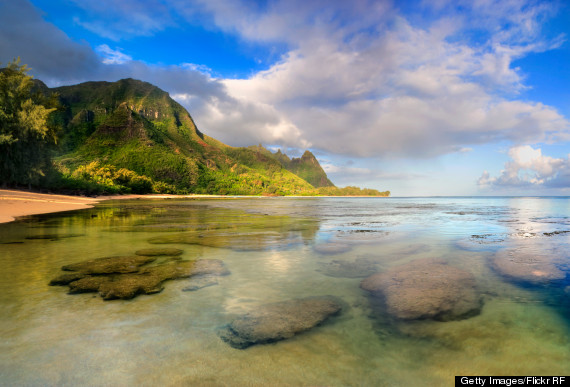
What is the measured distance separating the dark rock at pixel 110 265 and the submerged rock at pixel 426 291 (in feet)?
22.9

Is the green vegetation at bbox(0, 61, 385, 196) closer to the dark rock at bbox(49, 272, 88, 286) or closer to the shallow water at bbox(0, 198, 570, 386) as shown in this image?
the dark rock at bbox(49, 272, 88, 286)

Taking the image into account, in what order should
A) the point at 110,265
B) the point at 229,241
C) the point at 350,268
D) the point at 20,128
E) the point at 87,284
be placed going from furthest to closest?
the point at 20,128 < the point at 229,241 < the point at 350,268 < the point at 110,265 < the point at 87,284

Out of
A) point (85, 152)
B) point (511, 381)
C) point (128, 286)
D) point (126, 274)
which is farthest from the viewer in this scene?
point (85, 152)

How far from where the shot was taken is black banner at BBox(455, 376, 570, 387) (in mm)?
3543

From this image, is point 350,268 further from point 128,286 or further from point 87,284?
point 87,284

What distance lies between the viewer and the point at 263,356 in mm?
3916

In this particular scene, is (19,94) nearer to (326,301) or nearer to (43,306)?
(43,306)

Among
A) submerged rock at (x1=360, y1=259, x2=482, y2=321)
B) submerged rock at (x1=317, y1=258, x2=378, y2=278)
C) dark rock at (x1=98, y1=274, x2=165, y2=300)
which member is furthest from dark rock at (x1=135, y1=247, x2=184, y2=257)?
submerged rock at (x1=360, y1=259, x2=482, y2=321)

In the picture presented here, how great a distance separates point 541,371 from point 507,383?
2.02 ft

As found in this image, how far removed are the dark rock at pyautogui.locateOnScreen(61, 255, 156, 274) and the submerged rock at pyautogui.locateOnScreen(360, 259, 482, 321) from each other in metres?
6.97

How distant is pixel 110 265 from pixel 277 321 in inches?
251

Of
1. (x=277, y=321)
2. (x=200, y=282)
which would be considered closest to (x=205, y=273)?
(x=200, y=282)

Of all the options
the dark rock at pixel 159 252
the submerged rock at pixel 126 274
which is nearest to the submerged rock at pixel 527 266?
the submerged rock at pixel 126 274

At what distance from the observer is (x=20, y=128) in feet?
138
